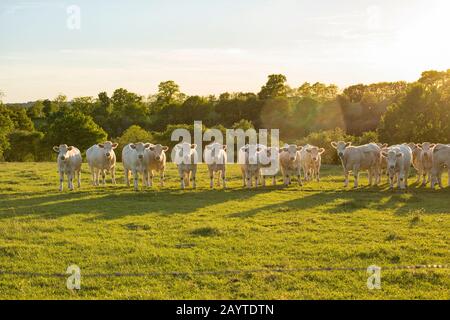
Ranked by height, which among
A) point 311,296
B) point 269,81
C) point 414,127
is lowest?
point 311,296

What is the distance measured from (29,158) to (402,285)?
63.5 metres

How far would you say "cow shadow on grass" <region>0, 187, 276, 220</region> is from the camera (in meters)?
16.5

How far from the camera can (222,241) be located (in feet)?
40.5

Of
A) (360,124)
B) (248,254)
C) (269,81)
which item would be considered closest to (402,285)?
(248,254)

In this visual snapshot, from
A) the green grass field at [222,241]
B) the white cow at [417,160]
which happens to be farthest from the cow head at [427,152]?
the green grass field at [222,241]

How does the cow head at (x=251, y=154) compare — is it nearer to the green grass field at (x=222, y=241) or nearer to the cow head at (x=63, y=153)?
the green grass field at (x=222, y=241)

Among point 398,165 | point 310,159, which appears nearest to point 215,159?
point 310,159

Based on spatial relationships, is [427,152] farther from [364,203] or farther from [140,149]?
[140,149]

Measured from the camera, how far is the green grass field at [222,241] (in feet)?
29.9

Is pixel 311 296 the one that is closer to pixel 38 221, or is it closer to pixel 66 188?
pixel 38 221

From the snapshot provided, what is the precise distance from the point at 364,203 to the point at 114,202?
30.1ft

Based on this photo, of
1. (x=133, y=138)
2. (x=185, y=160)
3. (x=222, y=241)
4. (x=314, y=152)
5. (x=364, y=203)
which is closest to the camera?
(x=222, y=241)

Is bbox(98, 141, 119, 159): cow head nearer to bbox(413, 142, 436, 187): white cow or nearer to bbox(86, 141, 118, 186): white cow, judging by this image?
bbox(86, 141, 118, 186): white cow

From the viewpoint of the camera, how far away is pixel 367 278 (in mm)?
9523
